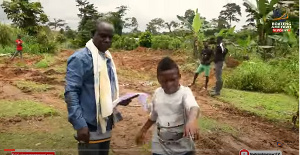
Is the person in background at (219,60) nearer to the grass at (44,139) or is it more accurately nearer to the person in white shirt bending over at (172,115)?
the grass at (44,139)

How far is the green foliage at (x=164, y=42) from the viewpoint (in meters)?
2.14

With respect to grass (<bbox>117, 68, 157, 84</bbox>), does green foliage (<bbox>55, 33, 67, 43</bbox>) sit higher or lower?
higher

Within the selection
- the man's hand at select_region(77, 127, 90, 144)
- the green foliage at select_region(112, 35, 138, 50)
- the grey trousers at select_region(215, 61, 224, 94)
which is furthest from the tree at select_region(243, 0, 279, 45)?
the man's hand at select_region(77, 127, 90, 144)

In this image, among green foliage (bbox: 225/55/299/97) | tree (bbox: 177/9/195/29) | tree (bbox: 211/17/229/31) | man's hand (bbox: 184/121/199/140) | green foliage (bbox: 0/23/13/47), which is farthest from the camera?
green foliage (bbox: 0/23/13/47)

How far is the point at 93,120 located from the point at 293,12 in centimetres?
128

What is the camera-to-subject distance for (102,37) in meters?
1.11

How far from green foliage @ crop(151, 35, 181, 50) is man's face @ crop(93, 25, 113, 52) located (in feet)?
3.38

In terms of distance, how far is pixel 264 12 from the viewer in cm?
259

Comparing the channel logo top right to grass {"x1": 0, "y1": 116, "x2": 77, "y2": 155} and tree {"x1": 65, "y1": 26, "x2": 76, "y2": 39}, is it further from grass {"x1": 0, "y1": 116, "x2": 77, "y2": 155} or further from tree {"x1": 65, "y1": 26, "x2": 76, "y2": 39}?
grass {"x1": 0, "y1": 116, "x2": 77, "y2": 155}

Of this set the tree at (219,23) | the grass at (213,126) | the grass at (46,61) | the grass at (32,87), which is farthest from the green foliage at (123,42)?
the grass at (46,61)

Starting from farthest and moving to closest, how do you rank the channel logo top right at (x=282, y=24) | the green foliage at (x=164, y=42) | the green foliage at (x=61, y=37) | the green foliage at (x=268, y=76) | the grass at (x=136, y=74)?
1. the grass at (x=136, y=74)
2. the green foliage at (x=268, y=76)
3. the green foliage at (x=164, y=42)
4. the green foliage at (x=61, y=37)
5. the channel logo top right at (x=282, y=24)

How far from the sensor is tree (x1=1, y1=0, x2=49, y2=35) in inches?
77.9

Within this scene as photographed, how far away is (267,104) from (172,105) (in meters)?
2.12

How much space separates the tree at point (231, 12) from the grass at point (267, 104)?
117 centimetres
